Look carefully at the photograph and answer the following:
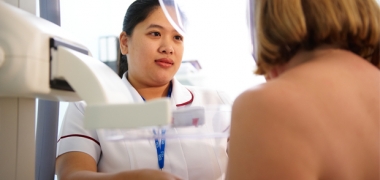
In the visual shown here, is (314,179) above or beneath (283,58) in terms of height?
beneath

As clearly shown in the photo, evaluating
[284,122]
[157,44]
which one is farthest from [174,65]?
[284,122]

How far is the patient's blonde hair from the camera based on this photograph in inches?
20.8

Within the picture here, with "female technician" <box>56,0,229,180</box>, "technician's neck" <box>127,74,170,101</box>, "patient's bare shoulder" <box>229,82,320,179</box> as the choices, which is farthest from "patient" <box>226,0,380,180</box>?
"technician's neck" <box>127,74,170,101</box>

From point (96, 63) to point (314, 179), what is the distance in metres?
0.34

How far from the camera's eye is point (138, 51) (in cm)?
100

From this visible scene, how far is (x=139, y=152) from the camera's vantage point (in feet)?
2.96

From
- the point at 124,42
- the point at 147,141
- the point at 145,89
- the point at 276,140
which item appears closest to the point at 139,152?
the point at 147,141

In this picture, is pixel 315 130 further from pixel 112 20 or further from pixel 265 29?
pixel 112 20

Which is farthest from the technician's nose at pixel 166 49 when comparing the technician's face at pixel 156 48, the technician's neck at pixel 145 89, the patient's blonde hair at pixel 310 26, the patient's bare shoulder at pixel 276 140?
the patient's bare shoulder at pixel 276 140

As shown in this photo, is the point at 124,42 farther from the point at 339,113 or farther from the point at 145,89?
the point at 339,113

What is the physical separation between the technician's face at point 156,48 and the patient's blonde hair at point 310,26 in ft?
1.46

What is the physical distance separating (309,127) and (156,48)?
604 mm

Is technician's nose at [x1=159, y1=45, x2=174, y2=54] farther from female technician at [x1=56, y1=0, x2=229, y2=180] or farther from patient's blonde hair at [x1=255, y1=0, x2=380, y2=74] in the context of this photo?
patient's blonde hair at [x1=255, y1=0, x2=380, y2=74]

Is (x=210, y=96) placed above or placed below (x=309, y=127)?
below
